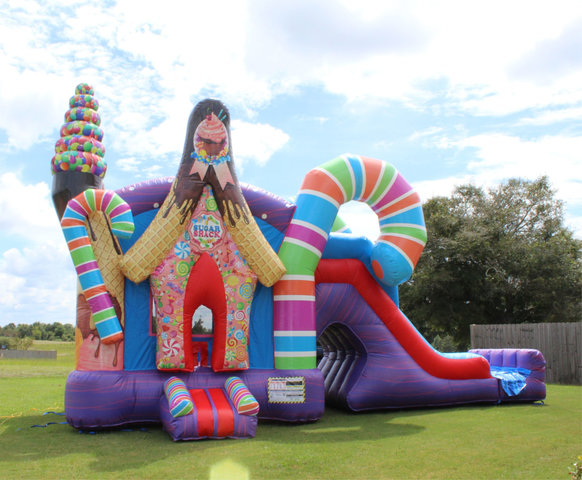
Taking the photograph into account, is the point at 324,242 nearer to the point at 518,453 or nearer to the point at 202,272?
the point at 202,272

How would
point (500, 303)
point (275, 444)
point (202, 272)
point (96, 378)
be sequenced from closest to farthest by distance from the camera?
point (275, 444) → point (96, 378) → point (202, 272) → point (500, 303)

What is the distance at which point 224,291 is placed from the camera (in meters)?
6.87

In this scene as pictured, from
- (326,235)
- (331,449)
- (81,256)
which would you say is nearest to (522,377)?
(326,235)

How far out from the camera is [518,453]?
5.18 m

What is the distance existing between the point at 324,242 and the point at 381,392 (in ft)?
7.21

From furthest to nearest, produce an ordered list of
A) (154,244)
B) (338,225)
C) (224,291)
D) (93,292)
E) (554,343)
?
(554,343)
(338,225)
(224,291)
(154,244)
(93,292)

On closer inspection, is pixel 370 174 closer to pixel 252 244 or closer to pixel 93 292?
pixel 252 244

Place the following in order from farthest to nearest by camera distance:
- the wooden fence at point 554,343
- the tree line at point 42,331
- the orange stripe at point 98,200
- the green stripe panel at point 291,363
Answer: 1. the tree line at point 42,331
2. the wooden fence at point 554,343
3. the green stripe panel at point 291,363
4. the orange stripe at point 98,200

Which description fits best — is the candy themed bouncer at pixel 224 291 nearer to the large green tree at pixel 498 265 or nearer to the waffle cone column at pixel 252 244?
the waffle cone column at pixel 252 244

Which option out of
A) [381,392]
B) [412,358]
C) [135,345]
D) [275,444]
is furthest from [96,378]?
[412,358]

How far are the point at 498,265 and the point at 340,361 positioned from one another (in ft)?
41.7

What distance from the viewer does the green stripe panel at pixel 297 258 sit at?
23.9ft

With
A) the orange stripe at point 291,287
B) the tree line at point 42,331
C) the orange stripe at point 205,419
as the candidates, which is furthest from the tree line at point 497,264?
the tree line at point 42,331

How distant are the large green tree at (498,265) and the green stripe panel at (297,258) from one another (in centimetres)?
1292
